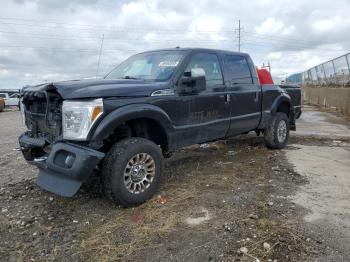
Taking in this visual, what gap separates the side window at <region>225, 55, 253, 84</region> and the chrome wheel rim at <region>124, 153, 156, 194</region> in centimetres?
239

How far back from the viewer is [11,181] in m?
6.33

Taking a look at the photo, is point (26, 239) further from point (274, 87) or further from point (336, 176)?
point (274, 87)

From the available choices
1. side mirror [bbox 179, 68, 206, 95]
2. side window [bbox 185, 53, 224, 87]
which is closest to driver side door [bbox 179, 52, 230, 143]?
side window [bbox 185, 53, 224, 87]

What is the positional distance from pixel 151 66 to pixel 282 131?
3.50 meters

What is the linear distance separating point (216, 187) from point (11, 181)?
9.97ft

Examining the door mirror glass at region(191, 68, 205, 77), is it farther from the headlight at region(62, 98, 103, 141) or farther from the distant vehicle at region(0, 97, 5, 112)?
the distant vehicle at region(0, 97, 5, 112)

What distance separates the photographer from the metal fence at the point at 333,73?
18906 mm

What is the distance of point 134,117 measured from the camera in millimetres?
5000

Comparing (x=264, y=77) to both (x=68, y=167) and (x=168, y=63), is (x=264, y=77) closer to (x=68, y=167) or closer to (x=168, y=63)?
(x=168, y=63)

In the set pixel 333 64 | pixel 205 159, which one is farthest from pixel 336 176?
pixel 333 64

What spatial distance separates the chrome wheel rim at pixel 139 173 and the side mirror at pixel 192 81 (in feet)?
3.84

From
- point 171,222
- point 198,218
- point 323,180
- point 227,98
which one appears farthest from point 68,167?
point 323,180

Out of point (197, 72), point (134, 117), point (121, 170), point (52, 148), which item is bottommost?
point (121, 170)

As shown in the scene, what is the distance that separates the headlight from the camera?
4.61 m
